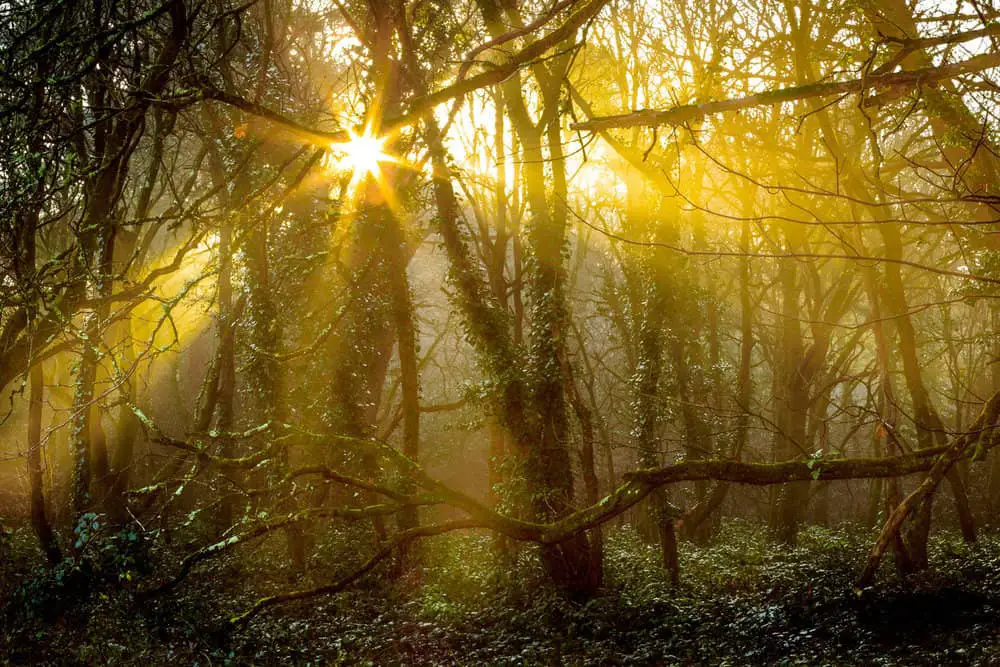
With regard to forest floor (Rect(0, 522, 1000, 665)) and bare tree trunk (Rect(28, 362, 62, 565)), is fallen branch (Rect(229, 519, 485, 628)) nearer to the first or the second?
forest floor (Rect(0, 522, 1000, 665))

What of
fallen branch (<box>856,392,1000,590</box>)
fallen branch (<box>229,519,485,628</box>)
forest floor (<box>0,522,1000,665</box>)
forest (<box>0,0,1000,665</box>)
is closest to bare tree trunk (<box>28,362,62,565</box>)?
forest (<box>0,0,1000,665</box>)

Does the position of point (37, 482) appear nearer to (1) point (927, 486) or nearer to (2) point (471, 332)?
(2) point (471, 332)

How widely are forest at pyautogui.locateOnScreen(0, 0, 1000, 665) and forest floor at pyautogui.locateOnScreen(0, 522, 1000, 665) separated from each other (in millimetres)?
68

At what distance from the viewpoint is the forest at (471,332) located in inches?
174

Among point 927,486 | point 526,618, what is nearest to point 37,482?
point 526,618

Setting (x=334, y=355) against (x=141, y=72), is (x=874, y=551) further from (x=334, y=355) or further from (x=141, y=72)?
(x=334, y=355)

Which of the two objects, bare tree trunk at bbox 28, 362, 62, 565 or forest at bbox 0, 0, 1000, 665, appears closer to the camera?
forest at bbox 0, 0, 1000, 665

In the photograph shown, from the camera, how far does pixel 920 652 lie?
21.6ft

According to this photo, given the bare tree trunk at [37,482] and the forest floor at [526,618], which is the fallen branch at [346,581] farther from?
the bare tree trunk at [37,482]

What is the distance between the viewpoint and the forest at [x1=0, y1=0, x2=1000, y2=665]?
174 inches

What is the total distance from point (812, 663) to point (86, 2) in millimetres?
9180

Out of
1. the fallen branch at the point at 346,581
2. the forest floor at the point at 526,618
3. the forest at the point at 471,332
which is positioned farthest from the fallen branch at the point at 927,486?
the forest floor at the point at 526,618

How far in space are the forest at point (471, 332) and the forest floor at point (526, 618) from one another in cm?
7

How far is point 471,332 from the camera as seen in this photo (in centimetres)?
1170
